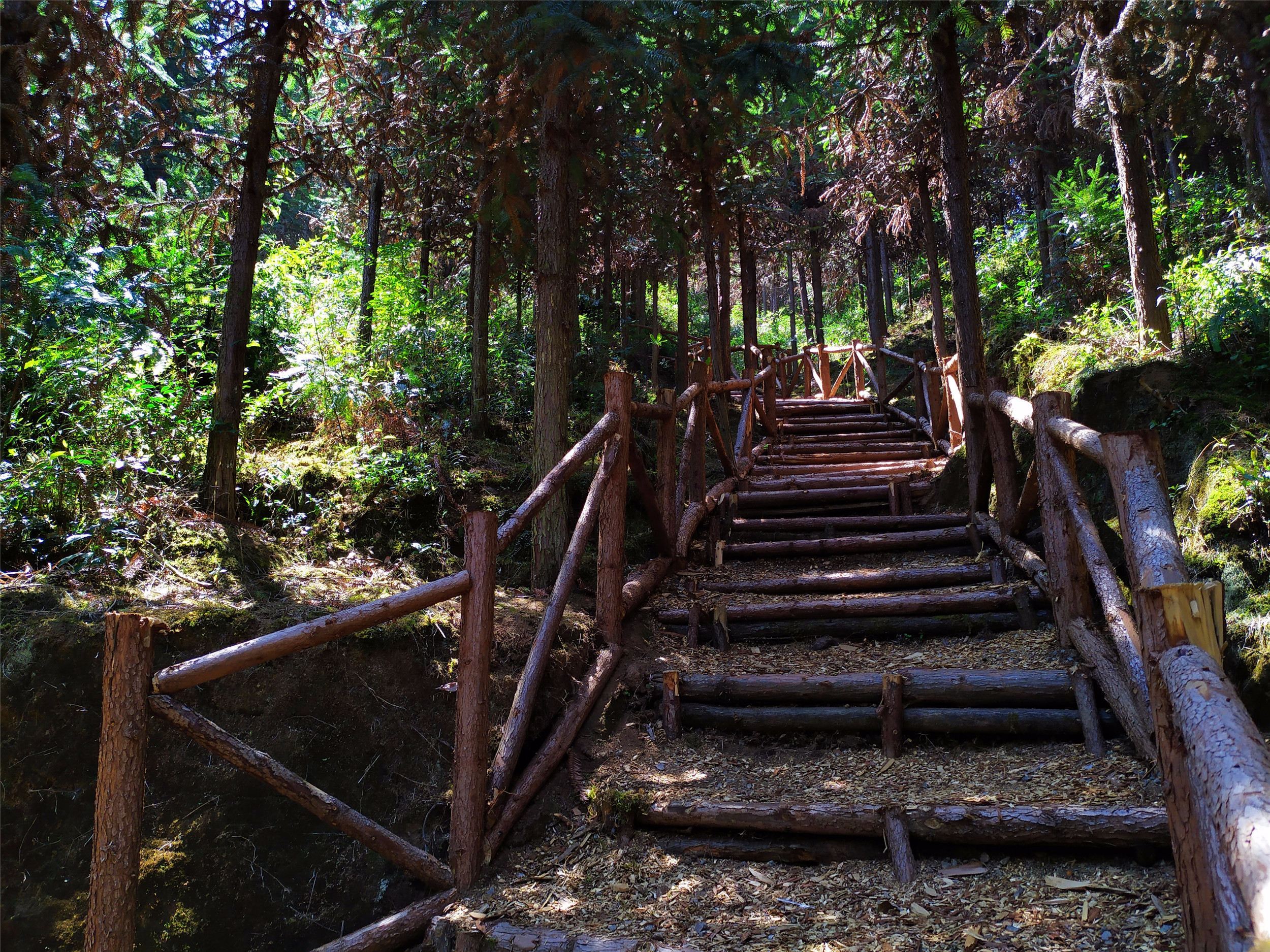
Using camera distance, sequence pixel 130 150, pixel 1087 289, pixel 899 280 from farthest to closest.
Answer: pixel 899 280 → pixel 1087 289 → pixel 130 150

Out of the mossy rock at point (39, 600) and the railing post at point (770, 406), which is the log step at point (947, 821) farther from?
the railing post at point (770, 406)

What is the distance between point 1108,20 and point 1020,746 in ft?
21.1

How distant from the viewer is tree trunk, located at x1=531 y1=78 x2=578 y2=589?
531 cm

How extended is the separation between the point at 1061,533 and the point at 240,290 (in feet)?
17.7

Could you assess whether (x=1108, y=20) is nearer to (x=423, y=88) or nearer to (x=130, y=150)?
(x=423, y=88)

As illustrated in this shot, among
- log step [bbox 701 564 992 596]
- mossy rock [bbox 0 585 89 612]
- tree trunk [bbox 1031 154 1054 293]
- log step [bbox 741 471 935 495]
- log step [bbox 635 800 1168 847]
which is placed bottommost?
log step [bbox 635 800 1168 847]

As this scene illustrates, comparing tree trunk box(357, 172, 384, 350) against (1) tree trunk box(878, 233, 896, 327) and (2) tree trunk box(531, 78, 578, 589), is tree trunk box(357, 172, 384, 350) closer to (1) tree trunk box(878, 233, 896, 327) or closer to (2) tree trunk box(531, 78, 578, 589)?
(2) tree trunk box(531, 78, 578, 589)

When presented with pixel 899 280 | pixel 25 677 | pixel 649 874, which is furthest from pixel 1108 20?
pixel 899 280

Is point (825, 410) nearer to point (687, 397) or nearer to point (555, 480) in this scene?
point (687, 397)

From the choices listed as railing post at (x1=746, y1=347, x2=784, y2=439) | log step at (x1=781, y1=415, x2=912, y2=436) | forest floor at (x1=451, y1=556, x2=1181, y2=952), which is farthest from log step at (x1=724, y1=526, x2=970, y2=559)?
log step at (x1=781, y1=415, x2=912, y2=436)

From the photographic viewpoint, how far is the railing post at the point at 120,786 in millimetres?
2408

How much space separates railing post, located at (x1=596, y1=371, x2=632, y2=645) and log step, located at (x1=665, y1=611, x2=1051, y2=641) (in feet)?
2.34

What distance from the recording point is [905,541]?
629 cm

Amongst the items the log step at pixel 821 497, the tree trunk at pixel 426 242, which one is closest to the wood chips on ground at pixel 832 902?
the log step at pixel 821 497
